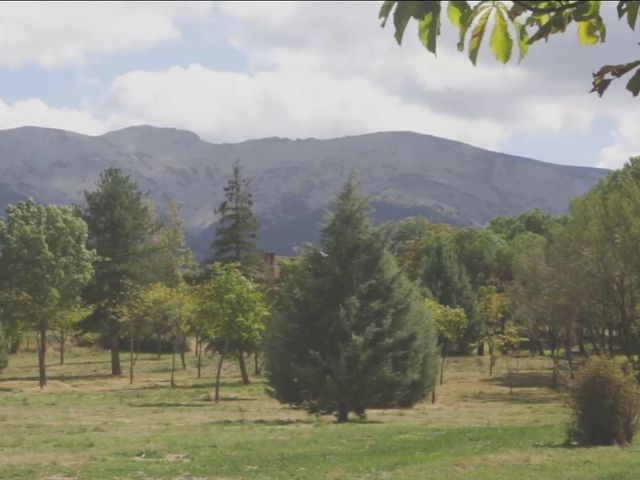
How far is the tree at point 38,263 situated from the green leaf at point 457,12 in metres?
40.7

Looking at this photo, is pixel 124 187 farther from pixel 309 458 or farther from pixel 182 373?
pixel 309 458

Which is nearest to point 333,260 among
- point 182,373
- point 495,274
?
point 182,373

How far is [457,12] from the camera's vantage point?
7.07 feet

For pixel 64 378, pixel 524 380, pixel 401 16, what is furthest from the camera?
pixel 64 378

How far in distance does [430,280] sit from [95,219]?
23.3 metres

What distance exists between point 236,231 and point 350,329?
102 feet

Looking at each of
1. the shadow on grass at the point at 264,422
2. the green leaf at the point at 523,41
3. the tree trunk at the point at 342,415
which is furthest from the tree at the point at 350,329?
the green leaf at the point at 523,41

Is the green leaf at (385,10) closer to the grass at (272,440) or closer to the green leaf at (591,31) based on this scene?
the green leaf at (591,31)

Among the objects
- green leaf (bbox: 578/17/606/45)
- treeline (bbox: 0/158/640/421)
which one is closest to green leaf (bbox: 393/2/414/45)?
green leaf (bbox: 578/17/606/45)

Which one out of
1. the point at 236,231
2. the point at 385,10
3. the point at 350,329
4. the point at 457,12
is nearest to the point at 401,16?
the point at 385,10

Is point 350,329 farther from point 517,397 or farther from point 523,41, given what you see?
point 523,41

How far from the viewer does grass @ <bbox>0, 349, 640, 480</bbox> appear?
1343 cm

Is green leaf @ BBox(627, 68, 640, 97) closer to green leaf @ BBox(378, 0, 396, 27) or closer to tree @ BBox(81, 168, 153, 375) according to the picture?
green leaf @ BBox(378, 0, 396, 27)

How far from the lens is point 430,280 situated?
190 feet
